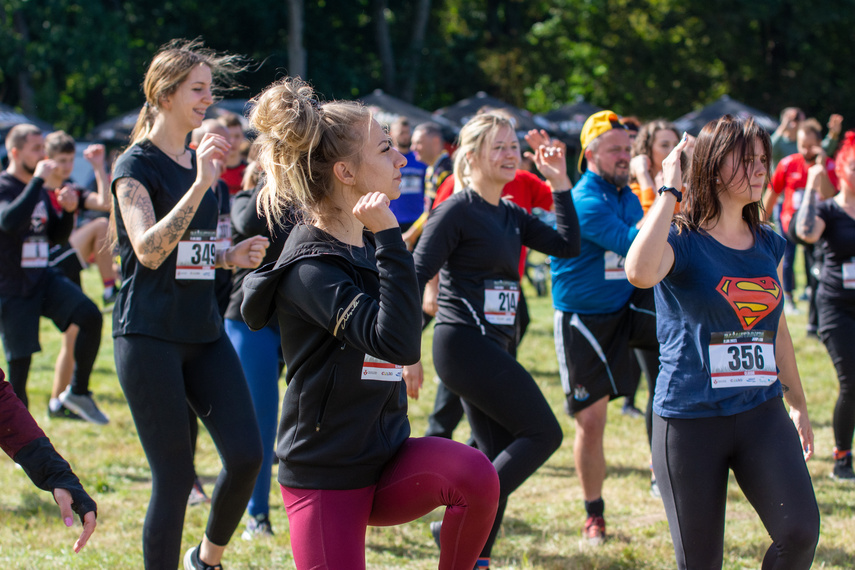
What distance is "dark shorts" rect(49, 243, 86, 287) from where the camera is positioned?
733 centimetres

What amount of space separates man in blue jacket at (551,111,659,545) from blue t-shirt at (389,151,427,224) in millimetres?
4374

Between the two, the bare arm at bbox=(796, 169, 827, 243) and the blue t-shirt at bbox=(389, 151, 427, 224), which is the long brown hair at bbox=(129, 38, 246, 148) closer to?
the bare arm at bbox=(796, 169, 827, 243)

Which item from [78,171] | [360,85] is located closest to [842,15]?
[360,85]

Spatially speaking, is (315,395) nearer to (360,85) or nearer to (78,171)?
(78,171)

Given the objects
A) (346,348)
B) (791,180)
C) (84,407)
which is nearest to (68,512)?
(346,348)

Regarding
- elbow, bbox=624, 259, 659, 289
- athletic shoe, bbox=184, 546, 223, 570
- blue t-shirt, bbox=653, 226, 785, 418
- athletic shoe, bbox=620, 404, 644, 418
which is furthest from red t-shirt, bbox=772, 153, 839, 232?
athletic shoe, bbox=184, 546, 223, 570

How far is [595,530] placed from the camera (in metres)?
4.35

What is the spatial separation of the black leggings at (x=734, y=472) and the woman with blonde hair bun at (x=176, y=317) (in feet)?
5.11

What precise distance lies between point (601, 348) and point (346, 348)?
2235 mm

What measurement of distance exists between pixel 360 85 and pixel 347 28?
8.60 ft

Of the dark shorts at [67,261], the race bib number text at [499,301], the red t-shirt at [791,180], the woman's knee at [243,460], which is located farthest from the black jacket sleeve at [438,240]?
the red t-shirt at [791,180]

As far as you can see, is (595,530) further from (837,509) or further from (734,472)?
(734,472)

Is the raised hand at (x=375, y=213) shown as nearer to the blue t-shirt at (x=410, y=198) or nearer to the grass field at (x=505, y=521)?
the grass field at (x=505, y=521)

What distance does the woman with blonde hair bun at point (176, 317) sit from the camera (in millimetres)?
3154
